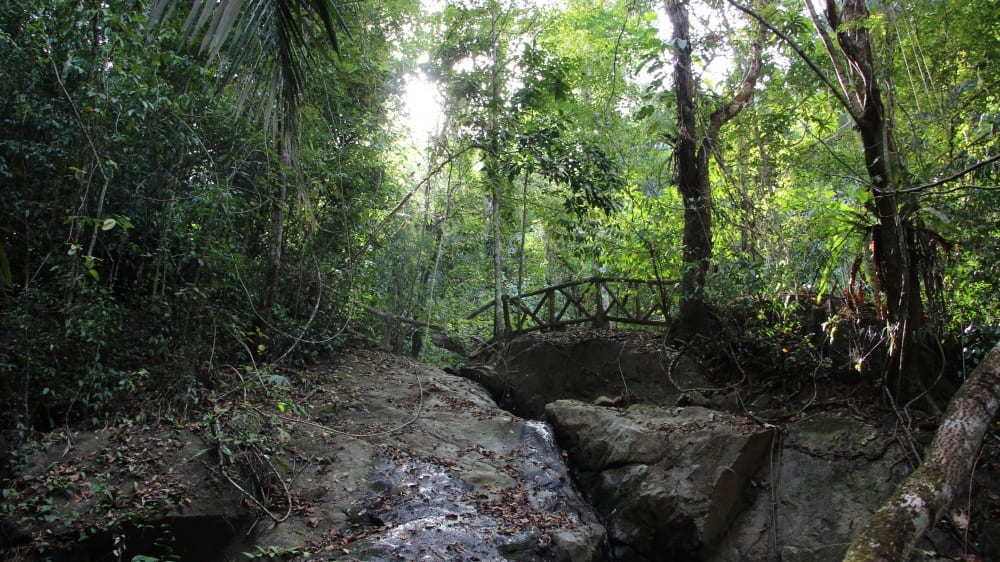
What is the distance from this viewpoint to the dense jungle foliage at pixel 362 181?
494 cm

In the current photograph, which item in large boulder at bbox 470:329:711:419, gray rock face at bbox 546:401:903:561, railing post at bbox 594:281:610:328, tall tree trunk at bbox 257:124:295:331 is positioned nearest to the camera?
gray rock face at bbox 546:401:903:561

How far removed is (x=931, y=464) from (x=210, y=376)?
20.3ft

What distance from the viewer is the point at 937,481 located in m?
2.64

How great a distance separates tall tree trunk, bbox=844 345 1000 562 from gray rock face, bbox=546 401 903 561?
Answer: 80.0 inches

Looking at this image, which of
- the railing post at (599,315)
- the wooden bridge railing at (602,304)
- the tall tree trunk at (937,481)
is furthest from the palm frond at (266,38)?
the railing post at (599,315)

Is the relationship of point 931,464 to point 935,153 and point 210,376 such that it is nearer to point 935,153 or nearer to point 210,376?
point 935,153

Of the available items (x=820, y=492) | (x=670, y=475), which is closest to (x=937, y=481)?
(x=820, y=492)

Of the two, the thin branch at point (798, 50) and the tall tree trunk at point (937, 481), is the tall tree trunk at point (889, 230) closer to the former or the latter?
the thin branch at point (798, 50)

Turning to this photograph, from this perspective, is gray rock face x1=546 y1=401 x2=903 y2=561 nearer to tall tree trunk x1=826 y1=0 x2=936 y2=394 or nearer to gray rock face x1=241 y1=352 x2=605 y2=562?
gray rock face x1=241 y1=352 x2=605 y2=562

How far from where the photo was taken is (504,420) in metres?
7.32

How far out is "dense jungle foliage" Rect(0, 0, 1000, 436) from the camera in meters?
4.94

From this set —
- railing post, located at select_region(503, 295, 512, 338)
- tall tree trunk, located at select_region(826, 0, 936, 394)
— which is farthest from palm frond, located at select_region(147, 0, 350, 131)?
railing post, located at select_region(503, 295, 512, 338)

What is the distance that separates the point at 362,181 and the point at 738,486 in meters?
6.50

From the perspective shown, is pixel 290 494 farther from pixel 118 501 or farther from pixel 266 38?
pixel 266 38
